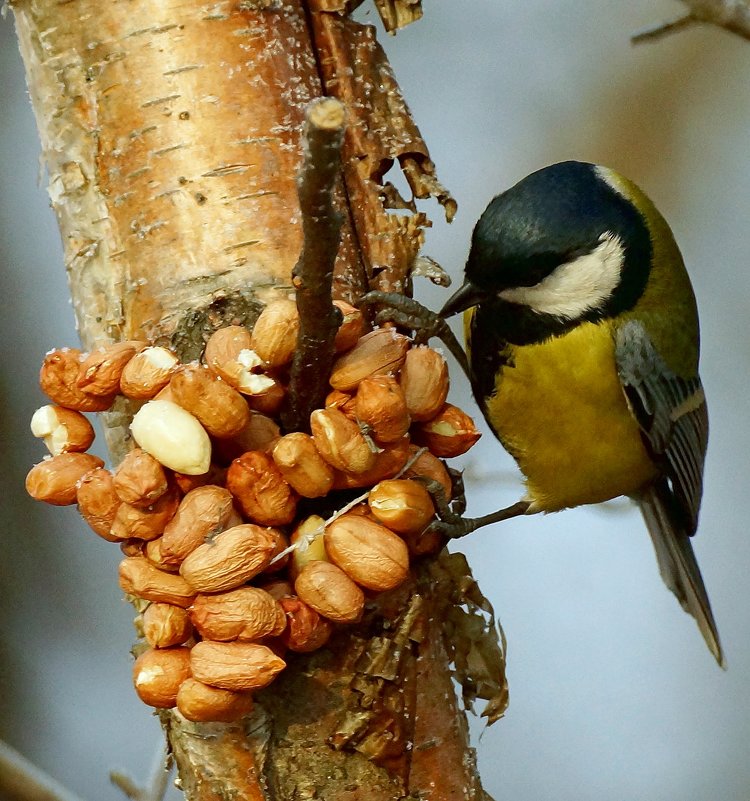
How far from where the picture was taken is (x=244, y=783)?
3.12 feet

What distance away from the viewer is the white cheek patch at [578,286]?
142 centimetres

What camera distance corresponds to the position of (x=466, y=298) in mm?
1392

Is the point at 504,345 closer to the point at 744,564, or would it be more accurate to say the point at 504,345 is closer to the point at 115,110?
the point at 115,110

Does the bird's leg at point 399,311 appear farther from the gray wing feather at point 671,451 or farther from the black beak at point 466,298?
the gray wing feather at point 671,451

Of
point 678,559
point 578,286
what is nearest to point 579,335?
point 578,286

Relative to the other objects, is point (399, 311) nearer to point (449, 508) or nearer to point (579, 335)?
point (449, 508)

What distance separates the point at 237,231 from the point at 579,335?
0.63 metres

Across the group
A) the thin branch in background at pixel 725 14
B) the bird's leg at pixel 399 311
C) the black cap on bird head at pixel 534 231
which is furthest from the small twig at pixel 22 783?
the thin branch in background at pixel 725 14

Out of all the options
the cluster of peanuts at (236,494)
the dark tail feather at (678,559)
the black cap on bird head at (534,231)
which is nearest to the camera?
the cluster of peanuts at (236,494)

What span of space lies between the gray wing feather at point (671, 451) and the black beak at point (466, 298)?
0.81ft

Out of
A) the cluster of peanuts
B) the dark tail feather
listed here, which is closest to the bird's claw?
the cluster of peanuts

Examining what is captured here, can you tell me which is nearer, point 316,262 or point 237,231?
point 316,262

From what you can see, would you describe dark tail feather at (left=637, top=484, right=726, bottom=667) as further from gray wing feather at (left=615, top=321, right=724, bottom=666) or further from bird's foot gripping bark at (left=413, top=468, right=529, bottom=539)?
bird's foot gripping bark at (left=413, top=468, right=529, bottom=539)

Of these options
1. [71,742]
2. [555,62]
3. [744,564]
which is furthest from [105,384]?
[744,564]
